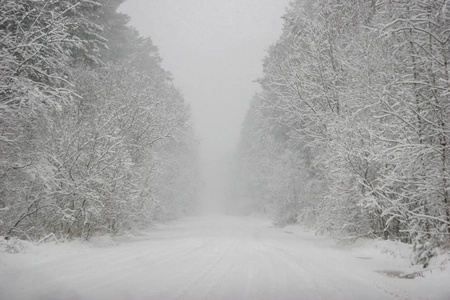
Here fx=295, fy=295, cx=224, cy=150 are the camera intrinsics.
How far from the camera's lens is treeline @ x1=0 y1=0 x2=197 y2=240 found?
716cm

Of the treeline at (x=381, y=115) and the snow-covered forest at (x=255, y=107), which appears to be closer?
the snow-covered forest at (x=255, y=107)

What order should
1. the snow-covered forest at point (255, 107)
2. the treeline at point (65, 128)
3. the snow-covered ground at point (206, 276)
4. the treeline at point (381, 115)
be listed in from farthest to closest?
the treeline at point (65, 128), the treeline at point (381, 115), the snow-covered forest at point (255, 107), the snow-covered ground at point (206, 276)

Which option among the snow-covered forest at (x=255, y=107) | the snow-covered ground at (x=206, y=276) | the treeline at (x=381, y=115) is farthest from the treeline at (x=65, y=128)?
the treeline at (x=381, y=115)

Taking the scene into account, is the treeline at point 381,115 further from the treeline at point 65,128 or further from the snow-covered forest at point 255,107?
the treeline at point 65,128

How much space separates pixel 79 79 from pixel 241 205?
37.2 meters

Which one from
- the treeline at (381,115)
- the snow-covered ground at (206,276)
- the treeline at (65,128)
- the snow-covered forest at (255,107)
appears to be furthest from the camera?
the treeline at (65,128)

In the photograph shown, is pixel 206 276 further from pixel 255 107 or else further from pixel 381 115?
pixel 255 107

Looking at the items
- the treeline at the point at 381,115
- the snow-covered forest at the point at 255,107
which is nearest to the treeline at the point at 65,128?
the snow-covered forest at the point at 255,107

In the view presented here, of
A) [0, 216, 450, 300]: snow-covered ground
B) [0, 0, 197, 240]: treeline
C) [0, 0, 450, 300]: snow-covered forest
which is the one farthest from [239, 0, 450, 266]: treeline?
[0, 0, 197, 240]: treeline

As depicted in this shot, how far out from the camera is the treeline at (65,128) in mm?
7164

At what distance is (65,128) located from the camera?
1023cm

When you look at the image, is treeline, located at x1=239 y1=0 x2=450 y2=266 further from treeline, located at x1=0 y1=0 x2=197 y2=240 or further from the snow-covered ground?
treeline, located at x1=0 y1=0 x2=197 y2=240

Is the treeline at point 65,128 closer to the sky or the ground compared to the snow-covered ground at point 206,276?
closer to the sky

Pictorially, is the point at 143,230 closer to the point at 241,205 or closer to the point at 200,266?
the point at 200,266
